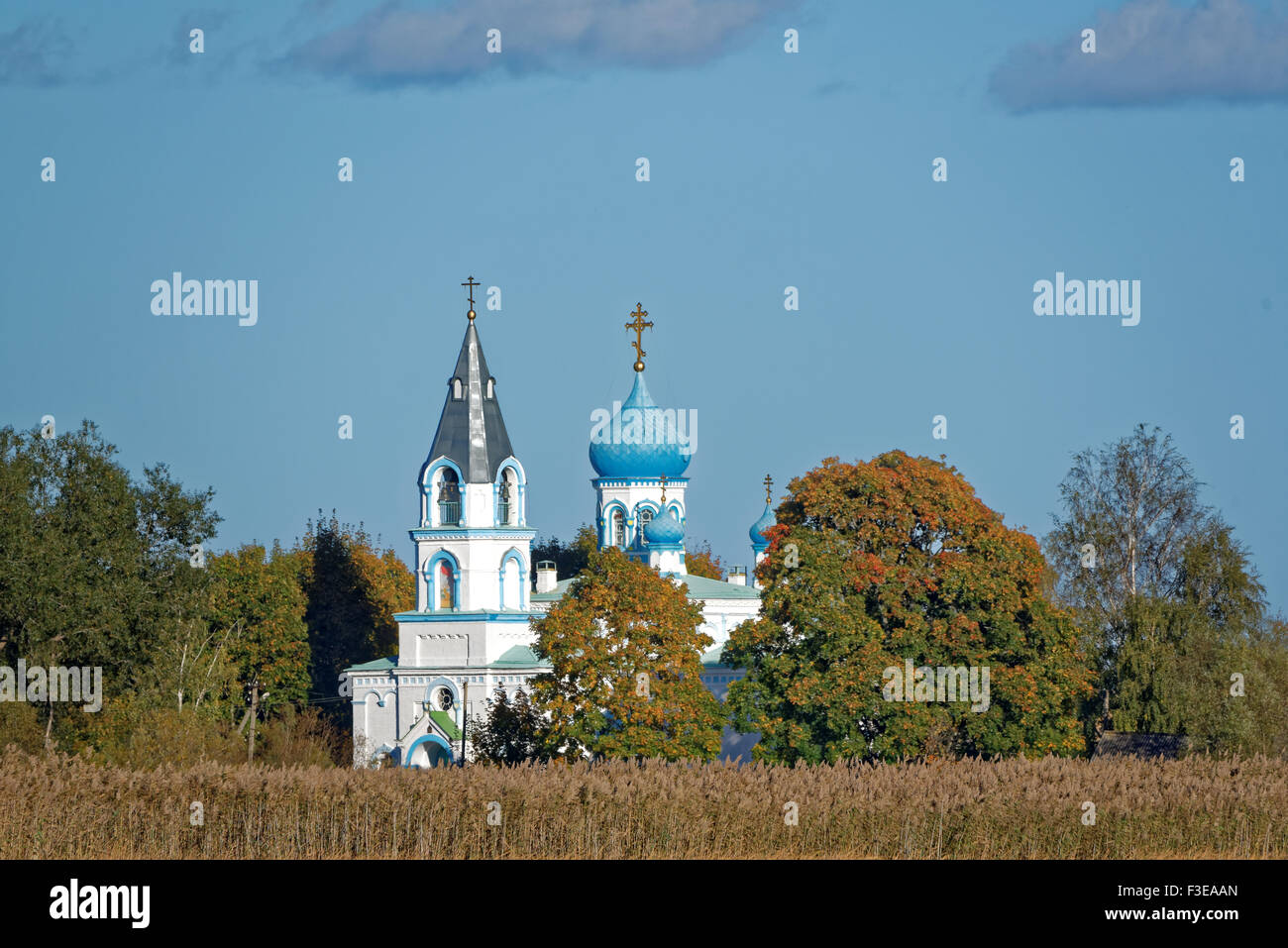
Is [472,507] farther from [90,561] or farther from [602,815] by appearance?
[602,815]

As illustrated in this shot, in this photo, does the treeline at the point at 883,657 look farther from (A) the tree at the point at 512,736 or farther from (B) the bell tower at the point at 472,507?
(B) the bell tower at the point at 472,507

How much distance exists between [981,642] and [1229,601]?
38.5 ft

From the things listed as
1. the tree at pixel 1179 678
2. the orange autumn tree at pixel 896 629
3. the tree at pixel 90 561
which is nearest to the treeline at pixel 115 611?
the tree at pixel 90 561

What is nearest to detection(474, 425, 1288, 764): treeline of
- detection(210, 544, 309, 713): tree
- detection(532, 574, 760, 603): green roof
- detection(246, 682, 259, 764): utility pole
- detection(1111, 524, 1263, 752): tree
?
detection(1111, 524, 1263, 752): tree

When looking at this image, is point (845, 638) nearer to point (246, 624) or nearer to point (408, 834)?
point (408, 834)

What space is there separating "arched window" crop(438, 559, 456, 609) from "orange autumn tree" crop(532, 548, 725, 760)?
12.4 meters

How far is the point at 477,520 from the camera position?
2518 inches

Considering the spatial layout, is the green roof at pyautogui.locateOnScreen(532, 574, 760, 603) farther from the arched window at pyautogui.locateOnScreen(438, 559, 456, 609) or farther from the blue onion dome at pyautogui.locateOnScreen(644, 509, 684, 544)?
the arched window at pyautogui.locateOnScreen(438, 559, 456, 609)

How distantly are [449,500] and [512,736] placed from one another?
14280 millimetres

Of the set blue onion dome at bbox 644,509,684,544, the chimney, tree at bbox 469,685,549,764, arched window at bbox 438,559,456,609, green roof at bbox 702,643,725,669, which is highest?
blue onion dome at bbox 644,509,684,544

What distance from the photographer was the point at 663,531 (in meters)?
70.3

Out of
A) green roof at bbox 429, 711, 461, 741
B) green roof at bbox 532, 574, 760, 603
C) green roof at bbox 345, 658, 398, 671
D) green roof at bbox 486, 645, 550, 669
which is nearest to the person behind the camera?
green roof at bbox 429, 711, 461, 741

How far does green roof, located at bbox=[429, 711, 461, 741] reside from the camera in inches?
2464
